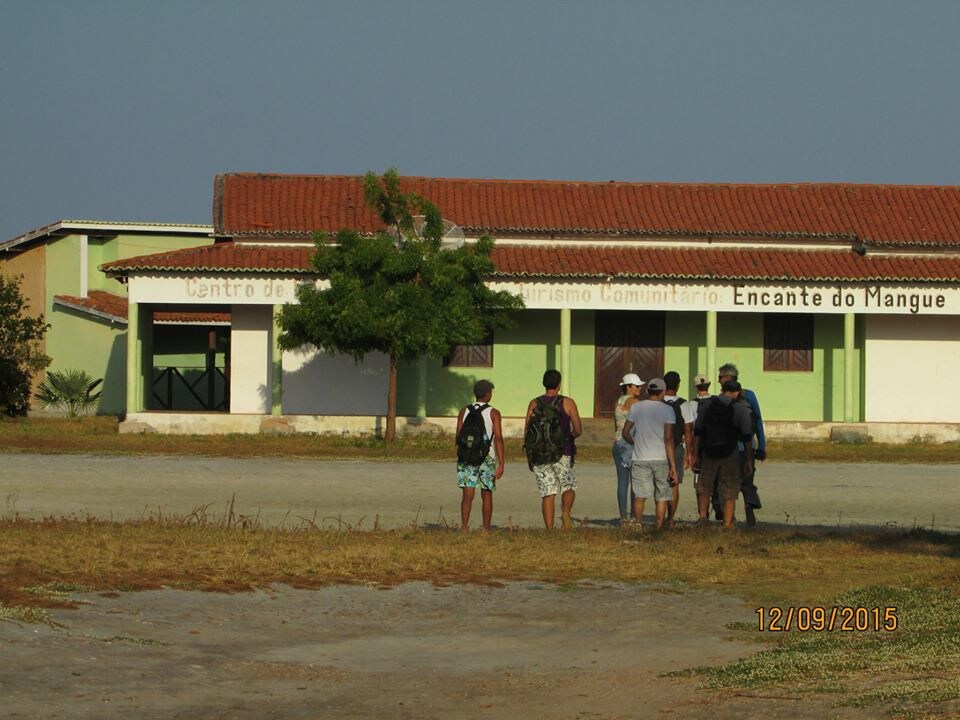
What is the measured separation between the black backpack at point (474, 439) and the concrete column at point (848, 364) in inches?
758

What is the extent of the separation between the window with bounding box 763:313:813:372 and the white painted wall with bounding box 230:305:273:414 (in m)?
10.9

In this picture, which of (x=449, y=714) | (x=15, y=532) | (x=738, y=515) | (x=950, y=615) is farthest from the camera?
(x=738, y=515)

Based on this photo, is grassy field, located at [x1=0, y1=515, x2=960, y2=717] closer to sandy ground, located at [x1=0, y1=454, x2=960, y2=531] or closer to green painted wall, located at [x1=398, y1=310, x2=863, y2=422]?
sandy ground, located at [x1=0, y1=454, x2=960, y2=531]

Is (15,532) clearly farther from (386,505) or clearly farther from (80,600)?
(386,505)

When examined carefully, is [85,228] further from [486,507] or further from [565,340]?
[486,507]

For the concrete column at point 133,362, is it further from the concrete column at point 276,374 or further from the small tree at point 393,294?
the small tree at point 393,294

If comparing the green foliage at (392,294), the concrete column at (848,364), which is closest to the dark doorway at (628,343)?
the concrete column at (848,364)

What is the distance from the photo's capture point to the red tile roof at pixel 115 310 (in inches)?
1560

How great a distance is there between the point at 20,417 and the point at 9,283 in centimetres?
346

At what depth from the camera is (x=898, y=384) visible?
33.8 meters

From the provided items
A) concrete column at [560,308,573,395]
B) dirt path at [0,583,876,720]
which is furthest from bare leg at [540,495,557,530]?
concrete column at [560,308,573,395]

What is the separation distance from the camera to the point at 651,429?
14523 mm

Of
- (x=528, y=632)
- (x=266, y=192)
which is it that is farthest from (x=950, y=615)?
(x=266, y=192)

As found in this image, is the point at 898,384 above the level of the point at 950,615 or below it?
above
